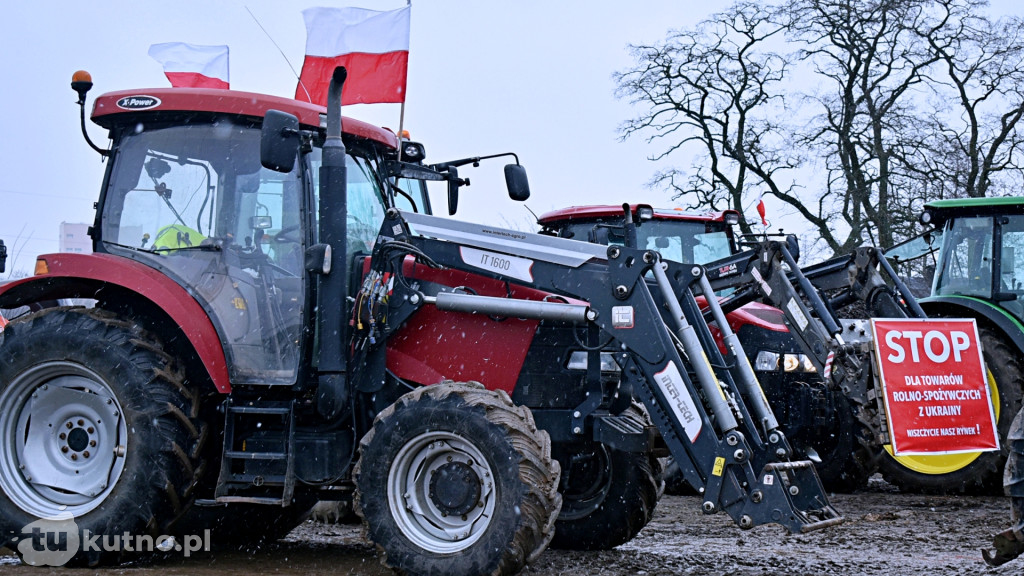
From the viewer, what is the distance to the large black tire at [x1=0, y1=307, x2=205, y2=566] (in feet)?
20.7

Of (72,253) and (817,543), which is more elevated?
(72,253)

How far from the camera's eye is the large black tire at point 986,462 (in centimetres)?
998

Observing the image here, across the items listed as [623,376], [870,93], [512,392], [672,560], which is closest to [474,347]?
[512,392]

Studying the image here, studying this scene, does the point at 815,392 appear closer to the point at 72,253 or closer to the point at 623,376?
the point at 623,376

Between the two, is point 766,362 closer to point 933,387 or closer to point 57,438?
point 933,387

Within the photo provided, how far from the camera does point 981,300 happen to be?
1060 cm

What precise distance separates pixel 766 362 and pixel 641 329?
3666 mm

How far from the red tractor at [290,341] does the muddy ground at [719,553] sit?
0.37m

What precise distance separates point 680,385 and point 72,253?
3.37 m

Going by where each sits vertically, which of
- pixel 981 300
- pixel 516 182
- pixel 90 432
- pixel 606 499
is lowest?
pixel 606 499

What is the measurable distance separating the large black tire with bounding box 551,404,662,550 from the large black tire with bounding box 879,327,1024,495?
3.97 m

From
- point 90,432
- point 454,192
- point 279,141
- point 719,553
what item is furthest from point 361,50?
point 719,553

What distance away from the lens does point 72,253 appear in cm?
657

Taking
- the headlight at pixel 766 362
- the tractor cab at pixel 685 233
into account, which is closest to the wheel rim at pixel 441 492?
the headlight at pixel 766 362
